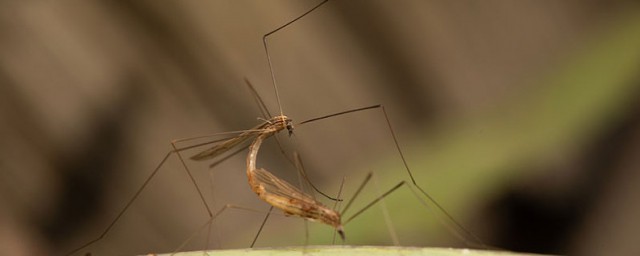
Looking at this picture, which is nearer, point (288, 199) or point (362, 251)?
point (362, 251)

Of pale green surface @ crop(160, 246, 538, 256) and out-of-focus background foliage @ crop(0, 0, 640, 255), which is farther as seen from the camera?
out-of-focus background foliage @ crop(0, 0, 640, 255)

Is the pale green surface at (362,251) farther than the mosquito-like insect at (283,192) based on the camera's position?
No

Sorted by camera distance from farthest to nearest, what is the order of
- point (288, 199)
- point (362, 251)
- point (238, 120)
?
point (238, 120) < point (288, 199) < point (362, 251)

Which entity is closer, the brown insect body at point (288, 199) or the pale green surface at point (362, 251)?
the pale green surface at point (362, 251)

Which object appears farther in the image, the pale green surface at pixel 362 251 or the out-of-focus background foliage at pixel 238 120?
the out-of-focus background foliage at pixel 238 120

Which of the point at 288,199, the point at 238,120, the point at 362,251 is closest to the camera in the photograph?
the point at 362,251

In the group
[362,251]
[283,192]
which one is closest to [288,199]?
[283,192]

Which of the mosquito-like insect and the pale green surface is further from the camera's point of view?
the mosquito-like insect

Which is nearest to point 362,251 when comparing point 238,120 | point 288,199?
point 288,199

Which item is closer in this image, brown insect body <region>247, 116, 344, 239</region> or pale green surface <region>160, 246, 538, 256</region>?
pale green surface <region>160, 246, 538, 256</region>

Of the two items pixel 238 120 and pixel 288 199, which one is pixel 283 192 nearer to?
pixel 288 199

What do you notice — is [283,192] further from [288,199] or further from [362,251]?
[362,251]

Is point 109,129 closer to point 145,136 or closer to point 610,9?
point 145,136
